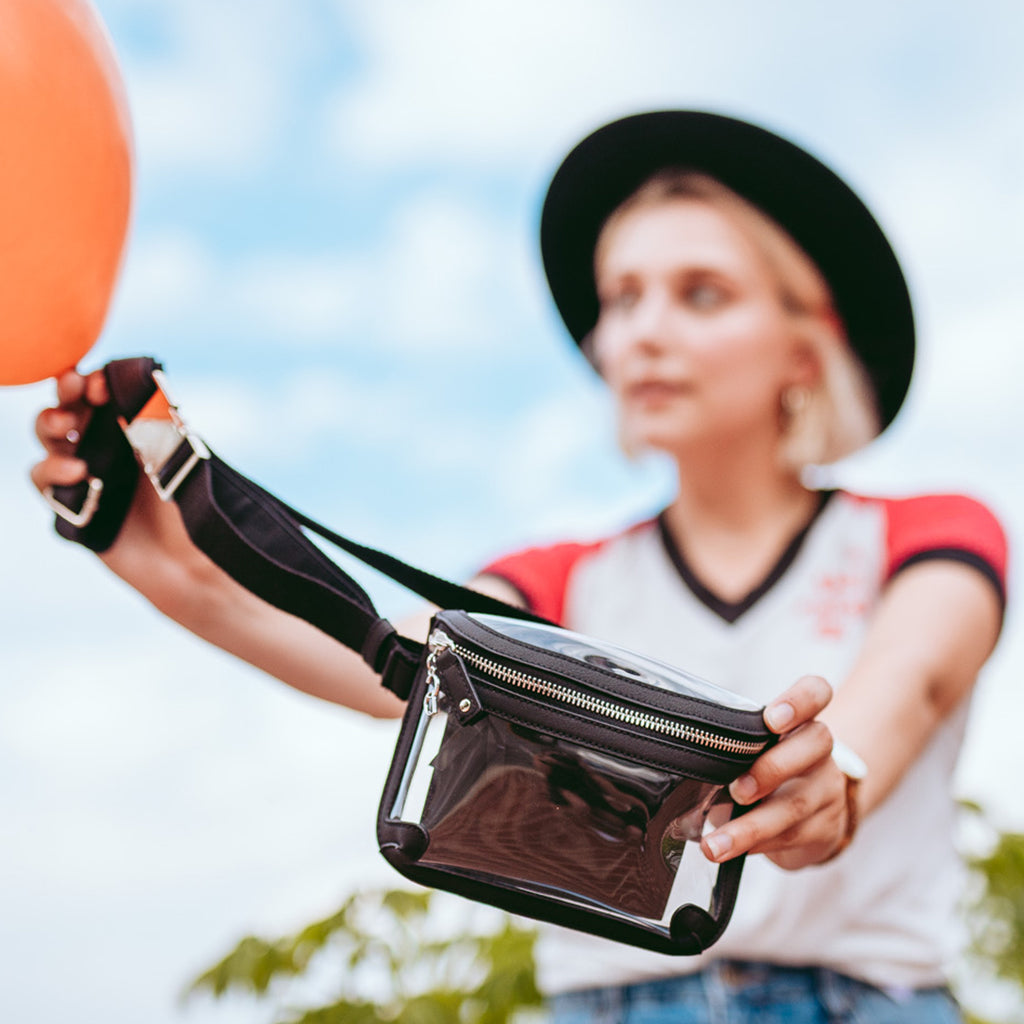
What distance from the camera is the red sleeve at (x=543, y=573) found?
1.92 meters

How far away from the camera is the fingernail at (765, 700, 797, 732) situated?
1.04 m

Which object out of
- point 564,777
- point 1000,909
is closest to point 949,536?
point 564,777

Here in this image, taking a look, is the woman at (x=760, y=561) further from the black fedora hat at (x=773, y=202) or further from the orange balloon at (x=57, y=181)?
the orange balloon at (x=57, y=181)

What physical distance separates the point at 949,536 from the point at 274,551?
98 cm

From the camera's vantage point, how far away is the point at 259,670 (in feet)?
4.86

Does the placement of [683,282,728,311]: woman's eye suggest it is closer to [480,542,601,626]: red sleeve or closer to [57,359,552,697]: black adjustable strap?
[480,542,601,626]: red sleeve

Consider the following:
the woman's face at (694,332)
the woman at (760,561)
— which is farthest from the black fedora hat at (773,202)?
the woman's face at (694,332)

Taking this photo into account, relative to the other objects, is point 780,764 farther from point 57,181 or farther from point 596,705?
point 57,181

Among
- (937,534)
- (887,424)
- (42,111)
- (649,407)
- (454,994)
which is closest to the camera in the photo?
(42,111)

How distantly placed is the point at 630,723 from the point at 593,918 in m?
0.20

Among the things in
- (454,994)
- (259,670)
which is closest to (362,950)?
(454,994)

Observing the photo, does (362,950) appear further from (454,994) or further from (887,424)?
(887,424)

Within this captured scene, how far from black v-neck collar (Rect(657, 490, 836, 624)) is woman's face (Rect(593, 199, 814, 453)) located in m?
0.18

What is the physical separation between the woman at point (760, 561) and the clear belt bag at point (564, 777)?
20cm
